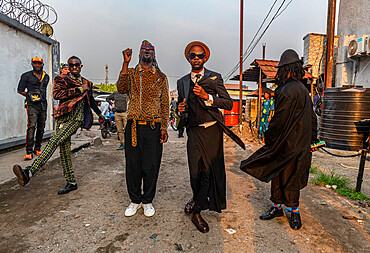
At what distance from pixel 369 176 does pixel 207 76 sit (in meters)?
4.36

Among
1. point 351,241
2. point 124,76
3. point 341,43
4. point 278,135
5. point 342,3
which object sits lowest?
point 351,241

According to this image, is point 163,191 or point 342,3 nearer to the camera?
point 163,191

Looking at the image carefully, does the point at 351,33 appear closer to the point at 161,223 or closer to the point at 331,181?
the point at 331,181

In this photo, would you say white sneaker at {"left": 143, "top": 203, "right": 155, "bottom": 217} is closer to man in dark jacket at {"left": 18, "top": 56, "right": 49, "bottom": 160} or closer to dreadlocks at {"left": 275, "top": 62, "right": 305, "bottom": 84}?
dreadlocks at {"left": 275, "top": 62, "right": 305, "bottom": 84}

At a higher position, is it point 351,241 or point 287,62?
point 287,62

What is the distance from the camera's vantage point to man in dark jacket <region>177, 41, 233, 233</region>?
9.76ft

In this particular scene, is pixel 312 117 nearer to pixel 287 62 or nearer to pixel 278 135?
pixel 278 135

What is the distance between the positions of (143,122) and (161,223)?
4.04ft

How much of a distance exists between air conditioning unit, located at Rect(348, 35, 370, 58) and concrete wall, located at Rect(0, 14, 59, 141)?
10.4 m

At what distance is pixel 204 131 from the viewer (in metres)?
2.99

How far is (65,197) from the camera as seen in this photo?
375 cm

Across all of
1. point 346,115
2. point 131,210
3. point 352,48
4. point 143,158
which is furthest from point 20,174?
point 352,48

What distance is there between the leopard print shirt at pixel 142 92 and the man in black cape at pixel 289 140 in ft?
4.48

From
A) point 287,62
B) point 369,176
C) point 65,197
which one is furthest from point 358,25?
point 65,197
